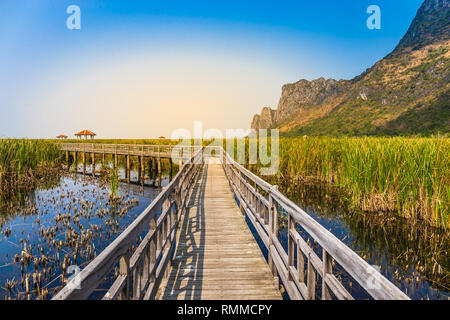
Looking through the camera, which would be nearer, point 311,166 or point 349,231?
point 349,231

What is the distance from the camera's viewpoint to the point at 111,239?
835 cm

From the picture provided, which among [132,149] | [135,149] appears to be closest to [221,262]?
[135,149]

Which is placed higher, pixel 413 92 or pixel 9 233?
pixel 413 92

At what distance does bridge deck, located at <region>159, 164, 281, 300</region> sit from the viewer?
12.2 ft

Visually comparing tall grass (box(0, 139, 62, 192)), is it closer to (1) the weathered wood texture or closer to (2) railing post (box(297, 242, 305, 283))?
(1) the weathered wood texture

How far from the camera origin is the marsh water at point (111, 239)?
551 centimetres

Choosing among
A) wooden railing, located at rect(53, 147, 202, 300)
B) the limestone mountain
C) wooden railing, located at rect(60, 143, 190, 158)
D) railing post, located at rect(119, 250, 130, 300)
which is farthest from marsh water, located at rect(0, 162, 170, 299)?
the limestone mountain

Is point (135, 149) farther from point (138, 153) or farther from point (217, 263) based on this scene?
point (217, 263)

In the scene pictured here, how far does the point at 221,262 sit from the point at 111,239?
5.29 metres

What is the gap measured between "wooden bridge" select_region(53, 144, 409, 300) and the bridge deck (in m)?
0.01

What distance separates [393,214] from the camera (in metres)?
8.37
